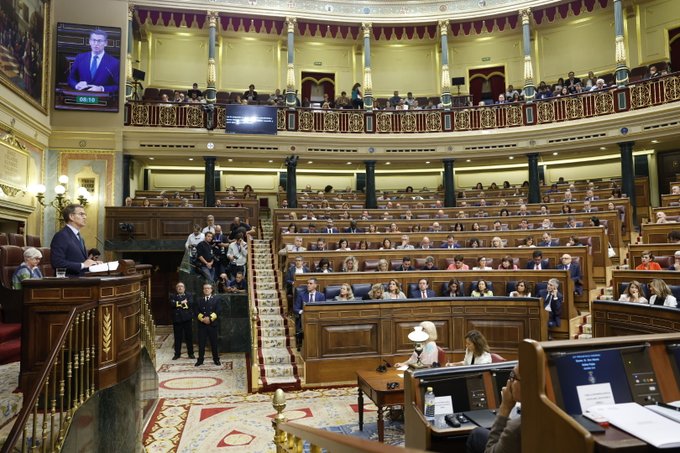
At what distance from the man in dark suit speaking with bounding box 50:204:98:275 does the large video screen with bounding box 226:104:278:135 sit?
411 inches

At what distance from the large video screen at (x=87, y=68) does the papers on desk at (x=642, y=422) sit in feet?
45.3

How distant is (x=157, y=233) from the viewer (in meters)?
11.7

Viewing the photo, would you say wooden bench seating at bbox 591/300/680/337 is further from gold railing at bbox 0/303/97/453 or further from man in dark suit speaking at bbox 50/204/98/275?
man in dark suit speaking at bbox 50/204/98/275

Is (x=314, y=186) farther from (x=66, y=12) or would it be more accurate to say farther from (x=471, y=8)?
(x=66, y=12)

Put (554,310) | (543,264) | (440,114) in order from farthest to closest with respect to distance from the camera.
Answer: (440,114) < (543,264) < (554,310)

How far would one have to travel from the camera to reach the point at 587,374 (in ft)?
5.31

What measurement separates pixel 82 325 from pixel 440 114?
1308 centimetres

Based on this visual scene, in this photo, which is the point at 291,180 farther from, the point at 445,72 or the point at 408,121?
the point at 445,72

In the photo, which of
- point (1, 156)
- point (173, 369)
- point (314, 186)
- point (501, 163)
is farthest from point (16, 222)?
point (501, 163)

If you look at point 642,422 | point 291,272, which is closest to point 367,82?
point 291,272

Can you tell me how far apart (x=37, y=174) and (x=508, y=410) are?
39.9 ft

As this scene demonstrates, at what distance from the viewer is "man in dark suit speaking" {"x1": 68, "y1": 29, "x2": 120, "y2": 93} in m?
12.5

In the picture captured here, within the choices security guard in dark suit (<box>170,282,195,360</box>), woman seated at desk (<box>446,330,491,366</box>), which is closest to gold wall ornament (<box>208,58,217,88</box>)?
security guard in dark suit (<box>170,282,195,360</box>)

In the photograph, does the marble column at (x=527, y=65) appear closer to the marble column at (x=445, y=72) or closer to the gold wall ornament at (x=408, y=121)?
the marble column at (x=445, y=72)
